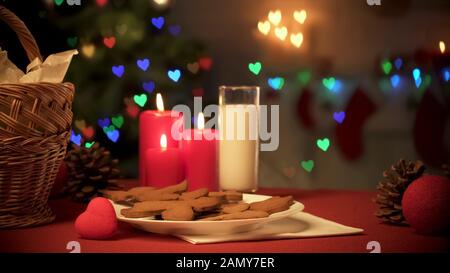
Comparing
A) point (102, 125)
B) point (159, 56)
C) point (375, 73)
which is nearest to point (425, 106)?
point (375, 73)

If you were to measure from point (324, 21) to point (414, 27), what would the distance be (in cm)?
26

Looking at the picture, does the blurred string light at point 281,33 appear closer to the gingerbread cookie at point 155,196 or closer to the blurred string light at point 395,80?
the blurred string light at point 395,80

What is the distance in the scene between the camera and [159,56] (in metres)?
1.83

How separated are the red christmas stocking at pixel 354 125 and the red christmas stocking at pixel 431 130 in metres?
0.14

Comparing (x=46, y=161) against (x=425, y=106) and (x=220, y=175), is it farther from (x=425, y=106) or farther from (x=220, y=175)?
(x=425, y=106)

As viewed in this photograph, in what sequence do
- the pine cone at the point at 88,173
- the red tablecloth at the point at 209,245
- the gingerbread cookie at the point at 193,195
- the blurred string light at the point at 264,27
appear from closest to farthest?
1. the red tablecloth at the point at 209,245
2. the gingerbread cookie at the point at 193,195
3. the pine cone at the point at 88,173
4. the blurred string light at the point at 264,27

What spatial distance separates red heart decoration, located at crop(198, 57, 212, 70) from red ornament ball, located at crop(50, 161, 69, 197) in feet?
2.34

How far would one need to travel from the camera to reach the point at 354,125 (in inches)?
77.6

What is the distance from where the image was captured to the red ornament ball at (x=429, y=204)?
0.93m

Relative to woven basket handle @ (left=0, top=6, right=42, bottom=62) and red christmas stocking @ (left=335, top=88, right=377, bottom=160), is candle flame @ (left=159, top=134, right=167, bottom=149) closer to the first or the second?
woven basket handle @ (left=0, top=6, right=42, bottom=62)

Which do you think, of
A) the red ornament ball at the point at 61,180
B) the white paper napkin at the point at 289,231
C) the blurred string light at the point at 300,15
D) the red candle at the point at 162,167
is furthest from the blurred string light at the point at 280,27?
the white paper napkin at the point at 289,231

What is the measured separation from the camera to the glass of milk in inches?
51.3

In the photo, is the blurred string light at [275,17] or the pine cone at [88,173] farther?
the blurred string light at [275,17]
